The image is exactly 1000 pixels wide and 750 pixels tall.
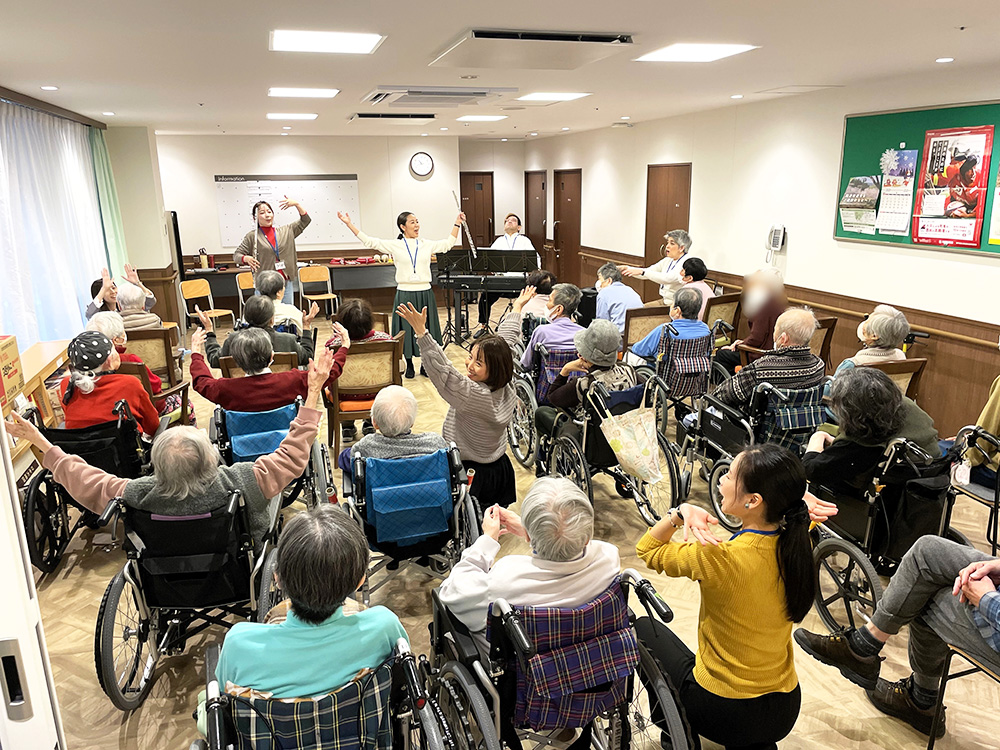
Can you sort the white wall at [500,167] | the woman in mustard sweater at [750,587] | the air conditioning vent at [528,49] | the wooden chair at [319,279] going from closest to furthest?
the woman in mustard sweater at [750,587]
the air conditioning vent at [528,49]
the wooden chair at [319,279]
the white wall at [500,167]

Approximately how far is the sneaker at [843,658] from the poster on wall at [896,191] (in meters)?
3.98

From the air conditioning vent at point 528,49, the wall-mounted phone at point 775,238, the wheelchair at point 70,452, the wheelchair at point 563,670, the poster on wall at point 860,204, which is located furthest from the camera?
the wall-mounted phone at point 775,238

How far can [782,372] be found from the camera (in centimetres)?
344

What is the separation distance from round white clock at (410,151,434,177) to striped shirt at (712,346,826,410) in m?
8.32

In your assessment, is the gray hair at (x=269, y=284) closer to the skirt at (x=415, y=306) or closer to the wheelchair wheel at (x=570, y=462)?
the skirt at (x=415, y=306)

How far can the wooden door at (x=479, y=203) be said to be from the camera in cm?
1300

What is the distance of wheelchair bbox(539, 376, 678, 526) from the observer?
3.44 metres

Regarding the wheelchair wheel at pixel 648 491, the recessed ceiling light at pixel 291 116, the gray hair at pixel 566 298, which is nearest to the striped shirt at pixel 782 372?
the wheelchair wheel at pixel 648 491

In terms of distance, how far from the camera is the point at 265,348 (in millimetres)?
3453

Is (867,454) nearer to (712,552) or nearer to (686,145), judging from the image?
(712,552)

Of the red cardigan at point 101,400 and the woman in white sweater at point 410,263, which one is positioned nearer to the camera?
the red cardigan at point 101,400

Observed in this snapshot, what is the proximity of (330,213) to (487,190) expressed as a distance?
12.2 feet

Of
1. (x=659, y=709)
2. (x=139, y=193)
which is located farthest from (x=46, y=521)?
(x=139, y=193)

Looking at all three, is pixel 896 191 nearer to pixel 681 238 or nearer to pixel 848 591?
pixel 681 238
